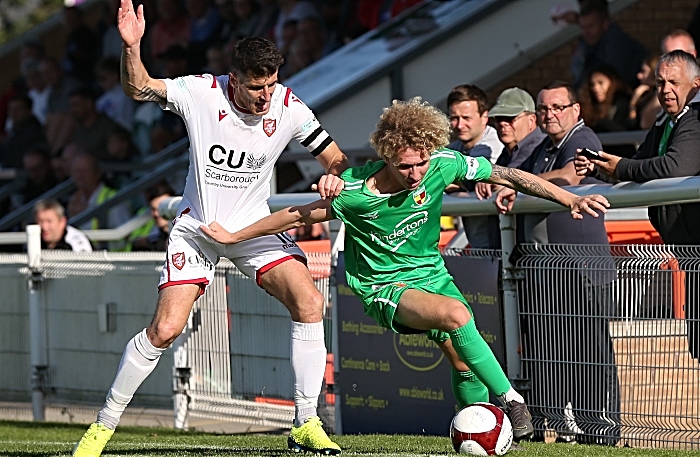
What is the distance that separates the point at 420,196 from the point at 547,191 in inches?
27.3

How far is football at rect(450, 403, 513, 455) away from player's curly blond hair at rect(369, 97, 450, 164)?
138 cm

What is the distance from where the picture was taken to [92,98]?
18.6 metres

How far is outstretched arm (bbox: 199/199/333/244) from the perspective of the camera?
679 centimetres

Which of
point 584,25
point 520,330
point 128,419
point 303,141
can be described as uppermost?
point 584,25

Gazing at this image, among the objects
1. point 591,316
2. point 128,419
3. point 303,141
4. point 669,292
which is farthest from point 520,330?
point 128,419

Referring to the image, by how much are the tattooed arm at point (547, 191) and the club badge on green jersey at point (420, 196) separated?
422 millimetres

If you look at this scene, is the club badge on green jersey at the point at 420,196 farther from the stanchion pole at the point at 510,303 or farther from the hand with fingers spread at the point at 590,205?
the stanchion pole at the point at 510,303

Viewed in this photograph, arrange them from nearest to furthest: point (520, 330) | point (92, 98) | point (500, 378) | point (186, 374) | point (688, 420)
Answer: point (500, 378) → point (688, 420) → point (520, 330) → point (186, 374) → point (92, 98)

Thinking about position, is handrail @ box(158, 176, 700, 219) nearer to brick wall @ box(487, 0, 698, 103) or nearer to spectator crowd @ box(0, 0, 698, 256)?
spectator crowd @ box(0, 0, 698, 256)

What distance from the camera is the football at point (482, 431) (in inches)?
255

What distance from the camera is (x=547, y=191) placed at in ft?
22.3

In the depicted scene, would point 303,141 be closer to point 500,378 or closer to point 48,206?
point 500,378

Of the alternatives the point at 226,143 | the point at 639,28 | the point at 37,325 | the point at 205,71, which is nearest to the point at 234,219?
the point at 226,143

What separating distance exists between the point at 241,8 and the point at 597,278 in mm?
11117
